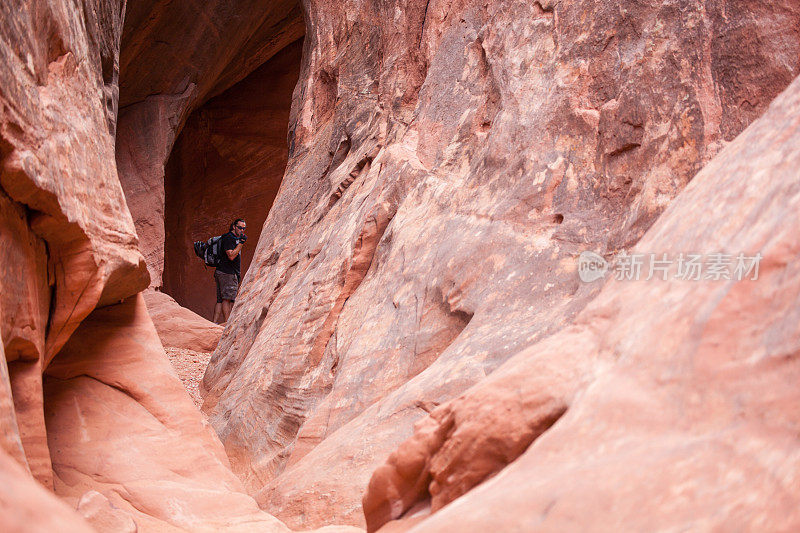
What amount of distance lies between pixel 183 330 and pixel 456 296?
6.79 m

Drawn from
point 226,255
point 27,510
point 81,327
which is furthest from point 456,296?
point 226,255

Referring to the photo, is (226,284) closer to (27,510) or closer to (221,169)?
(221,169)

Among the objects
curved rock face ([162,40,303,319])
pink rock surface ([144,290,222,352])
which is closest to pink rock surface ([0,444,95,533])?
pink rock surface ([144,290,222,352])

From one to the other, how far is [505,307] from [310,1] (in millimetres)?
6755

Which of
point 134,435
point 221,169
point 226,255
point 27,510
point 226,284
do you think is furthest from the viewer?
point 221,169

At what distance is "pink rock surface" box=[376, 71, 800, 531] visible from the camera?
1.37 meters

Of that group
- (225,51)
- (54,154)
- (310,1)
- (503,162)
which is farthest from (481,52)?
(225,51)

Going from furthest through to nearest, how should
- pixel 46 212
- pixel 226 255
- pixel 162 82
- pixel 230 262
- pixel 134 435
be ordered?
pixel 162 82 → pixel 230 262 → pixel 226 255 → pixel 134 435 → pixel 46 212

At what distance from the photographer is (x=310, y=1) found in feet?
29.6

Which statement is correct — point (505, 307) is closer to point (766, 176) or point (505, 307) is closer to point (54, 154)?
point (766, 176)

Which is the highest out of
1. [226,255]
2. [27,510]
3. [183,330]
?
[226,255]

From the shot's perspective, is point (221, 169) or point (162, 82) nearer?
point (162, 82)

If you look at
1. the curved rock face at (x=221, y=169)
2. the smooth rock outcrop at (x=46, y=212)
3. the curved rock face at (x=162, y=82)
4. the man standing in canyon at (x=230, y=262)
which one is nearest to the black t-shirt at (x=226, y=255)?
the man standing in canyon at (x=230, y=262)

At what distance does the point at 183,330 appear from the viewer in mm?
9820
